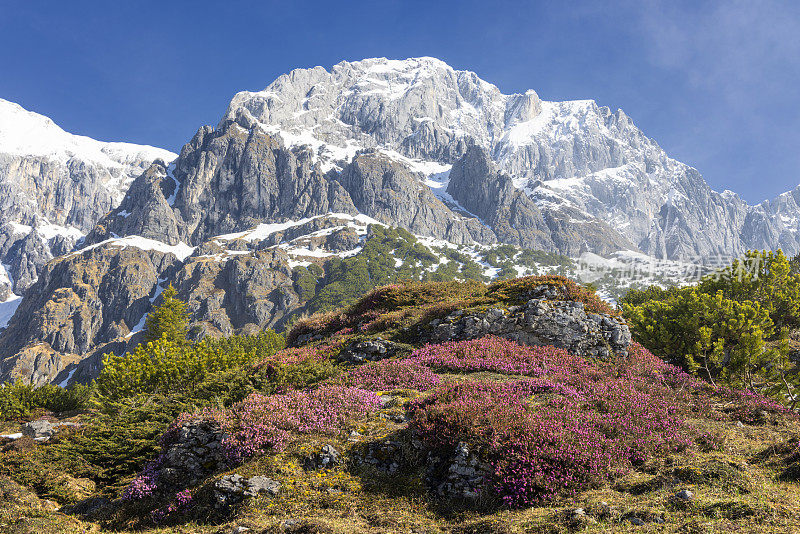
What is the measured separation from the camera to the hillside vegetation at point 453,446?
7.89m

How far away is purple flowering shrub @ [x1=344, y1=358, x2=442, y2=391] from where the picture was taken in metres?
14.8

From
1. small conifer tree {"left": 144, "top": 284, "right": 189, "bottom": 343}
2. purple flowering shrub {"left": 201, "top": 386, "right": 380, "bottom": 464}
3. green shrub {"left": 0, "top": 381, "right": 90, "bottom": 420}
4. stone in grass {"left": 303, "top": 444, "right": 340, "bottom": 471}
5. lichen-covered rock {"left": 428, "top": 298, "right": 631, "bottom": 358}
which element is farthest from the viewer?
small conifer tree {"left": 144, "top": 284, "right": 189, "bottom": 343}

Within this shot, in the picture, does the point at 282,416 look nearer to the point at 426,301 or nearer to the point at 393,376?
the point at 393,376

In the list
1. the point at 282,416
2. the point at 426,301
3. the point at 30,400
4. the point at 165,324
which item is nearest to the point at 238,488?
the point at 282,416

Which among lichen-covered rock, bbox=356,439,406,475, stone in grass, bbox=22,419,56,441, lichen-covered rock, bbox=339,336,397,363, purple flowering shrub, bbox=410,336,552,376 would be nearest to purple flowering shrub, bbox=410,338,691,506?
lichen-covered rock, bbox=356,439,406,475

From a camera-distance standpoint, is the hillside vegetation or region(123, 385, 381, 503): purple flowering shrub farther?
region(123, 385, 381, 503): purple flowering shrub

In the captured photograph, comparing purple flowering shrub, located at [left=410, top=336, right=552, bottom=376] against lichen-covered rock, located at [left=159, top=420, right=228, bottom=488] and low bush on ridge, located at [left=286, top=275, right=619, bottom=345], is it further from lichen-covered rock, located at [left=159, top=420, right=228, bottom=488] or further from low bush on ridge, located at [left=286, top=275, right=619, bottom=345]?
lichen-covered rock, located at [left=159, top=420, right=228, bottom=488]

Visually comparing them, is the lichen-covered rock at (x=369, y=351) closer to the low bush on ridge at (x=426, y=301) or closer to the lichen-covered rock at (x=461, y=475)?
the low bush on ridge at (x=426, y=301)

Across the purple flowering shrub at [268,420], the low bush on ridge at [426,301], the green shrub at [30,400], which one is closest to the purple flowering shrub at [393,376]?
the purple flowering shrub at [268,420]

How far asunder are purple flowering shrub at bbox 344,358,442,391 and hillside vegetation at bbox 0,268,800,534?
8cm

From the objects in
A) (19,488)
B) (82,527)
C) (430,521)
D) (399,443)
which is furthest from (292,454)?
(19,488)

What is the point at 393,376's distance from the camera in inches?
608

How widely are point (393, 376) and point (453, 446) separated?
5995 mm

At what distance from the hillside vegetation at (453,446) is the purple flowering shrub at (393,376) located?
0.08 metres
